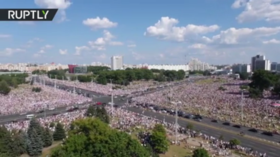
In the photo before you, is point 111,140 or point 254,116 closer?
→ point 111,140

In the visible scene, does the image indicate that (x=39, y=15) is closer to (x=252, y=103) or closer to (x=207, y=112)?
(x=207, y=112)

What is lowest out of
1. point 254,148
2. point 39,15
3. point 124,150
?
point 254,148

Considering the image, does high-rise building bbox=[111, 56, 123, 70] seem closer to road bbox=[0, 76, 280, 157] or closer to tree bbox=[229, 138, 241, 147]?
road bbox=[0, 76, 280, 157]

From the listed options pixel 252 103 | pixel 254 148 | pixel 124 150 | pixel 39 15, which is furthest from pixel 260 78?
pixel 39 15

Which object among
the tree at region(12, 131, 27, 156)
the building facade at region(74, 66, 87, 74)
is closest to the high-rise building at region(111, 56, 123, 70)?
the building facade at region(74, 66, 87, 74)

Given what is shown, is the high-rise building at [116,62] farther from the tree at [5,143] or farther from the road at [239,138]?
the tree at [5,143]

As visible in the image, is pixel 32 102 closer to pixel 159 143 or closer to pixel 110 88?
pixel 110 88
